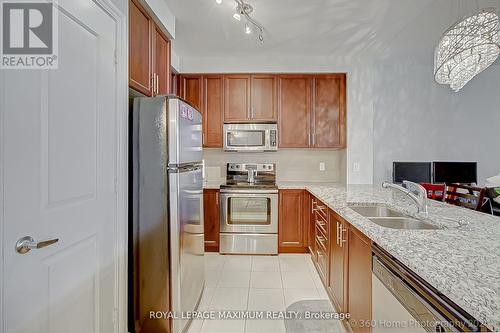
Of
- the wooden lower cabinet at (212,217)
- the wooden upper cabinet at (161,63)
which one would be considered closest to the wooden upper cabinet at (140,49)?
the wooden upper cabinet at (161,63)

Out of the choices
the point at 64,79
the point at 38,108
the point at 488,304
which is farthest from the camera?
the point at 64,79

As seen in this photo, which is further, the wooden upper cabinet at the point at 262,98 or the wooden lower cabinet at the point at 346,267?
the wooden upper cabinet at the point at 262,98

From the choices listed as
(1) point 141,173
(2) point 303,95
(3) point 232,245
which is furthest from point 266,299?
(2) point 303,95

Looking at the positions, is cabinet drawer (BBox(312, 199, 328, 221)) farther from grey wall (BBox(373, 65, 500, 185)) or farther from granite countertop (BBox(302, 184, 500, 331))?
grey wall (BBox(373, 65, 500, 185))

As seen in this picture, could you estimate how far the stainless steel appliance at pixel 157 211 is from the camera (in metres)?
1.70

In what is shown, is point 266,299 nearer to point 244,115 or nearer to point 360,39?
point 244,115

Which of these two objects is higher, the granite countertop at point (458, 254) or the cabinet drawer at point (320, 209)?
the granite countertop at point (458, 254)

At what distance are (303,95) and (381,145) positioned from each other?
139 centimetres

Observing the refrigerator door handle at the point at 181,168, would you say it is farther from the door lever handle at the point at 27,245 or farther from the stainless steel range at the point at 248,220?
the stainless steel range at the point at 248,220

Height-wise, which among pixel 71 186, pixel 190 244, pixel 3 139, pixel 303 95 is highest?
pixel 303 95

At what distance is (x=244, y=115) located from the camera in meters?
3.68

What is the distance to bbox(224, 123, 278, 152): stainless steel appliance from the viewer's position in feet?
11.8

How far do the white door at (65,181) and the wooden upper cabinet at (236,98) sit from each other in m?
2.10

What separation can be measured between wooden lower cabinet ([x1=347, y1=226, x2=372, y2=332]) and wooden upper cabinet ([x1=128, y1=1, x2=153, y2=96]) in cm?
178
